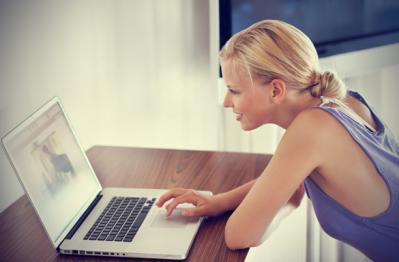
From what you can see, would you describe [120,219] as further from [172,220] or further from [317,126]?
[317,126]

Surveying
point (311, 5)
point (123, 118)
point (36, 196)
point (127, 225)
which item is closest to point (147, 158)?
point (123, 118)

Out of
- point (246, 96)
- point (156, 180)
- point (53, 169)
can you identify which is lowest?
point (156, 180)

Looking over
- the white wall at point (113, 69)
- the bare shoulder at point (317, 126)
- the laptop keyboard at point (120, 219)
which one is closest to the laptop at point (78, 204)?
the laptop keyboard at point (120, 219)

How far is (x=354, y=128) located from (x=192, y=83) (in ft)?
3.12

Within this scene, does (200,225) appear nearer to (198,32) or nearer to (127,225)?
(127,225)

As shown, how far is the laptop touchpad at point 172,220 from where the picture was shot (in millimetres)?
1313

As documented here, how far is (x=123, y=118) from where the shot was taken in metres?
1.97

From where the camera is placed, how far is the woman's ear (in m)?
1.32

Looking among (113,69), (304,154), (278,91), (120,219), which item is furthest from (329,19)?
(120,219)

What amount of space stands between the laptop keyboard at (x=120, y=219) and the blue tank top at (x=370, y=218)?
36cm

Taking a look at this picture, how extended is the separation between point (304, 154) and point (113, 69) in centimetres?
83

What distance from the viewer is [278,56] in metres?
1.31

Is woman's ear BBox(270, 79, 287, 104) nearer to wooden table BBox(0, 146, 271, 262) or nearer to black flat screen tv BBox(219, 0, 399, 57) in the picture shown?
wooden table BBox(0, 146, 271, 262)

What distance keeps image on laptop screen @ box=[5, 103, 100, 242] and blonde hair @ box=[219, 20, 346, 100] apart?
0.40 m
